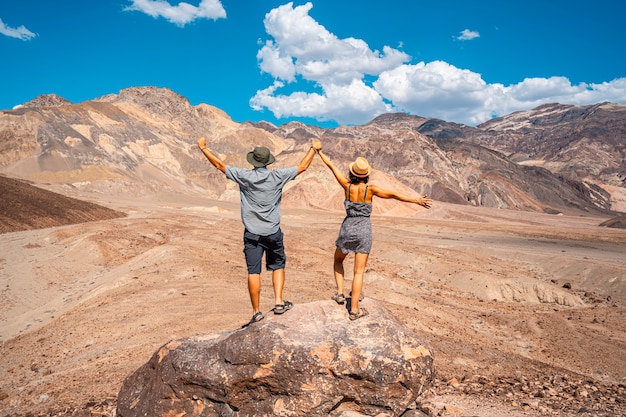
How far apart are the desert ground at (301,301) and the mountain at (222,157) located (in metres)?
36.2

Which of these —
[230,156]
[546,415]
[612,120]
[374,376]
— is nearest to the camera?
[374,376]

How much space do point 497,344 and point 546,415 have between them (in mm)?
4837

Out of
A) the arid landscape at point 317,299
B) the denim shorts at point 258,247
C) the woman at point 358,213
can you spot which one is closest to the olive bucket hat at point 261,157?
the woman at point 358,213

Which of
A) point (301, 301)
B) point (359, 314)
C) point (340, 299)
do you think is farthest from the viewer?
point (301, 301)

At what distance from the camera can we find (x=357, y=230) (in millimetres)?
4973

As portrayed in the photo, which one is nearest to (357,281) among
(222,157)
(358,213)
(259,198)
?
(358,213)

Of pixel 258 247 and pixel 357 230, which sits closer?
pixel 258 247

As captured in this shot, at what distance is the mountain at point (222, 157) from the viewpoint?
62.6 metres

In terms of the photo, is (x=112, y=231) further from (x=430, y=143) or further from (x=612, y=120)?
(x=612, y=120)

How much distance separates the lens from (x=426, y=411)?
191 inches

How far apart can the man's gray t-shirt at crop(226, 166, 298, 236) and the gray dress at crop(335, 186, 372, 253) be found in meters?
0.78

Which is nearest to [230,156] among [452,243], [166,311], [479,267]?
[452,243]

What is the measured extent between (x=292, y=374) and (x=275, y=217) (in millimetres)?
1601

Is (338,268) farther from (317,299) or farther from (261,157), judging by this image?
(317,299)
